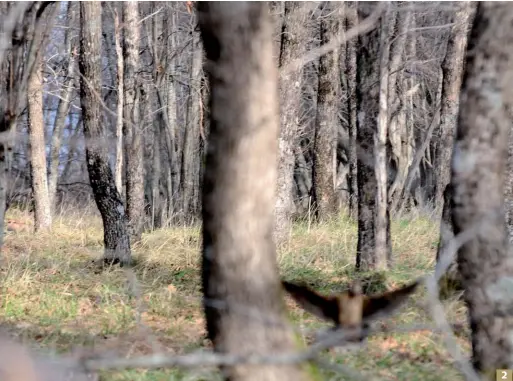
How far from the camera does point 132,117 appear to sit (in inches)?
442

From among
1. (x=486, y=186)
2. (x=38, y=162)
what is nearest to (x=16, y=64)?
(x=486, y=186)

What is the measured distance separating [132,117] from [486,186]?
794 centimetres

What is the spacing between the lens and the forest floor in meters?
5.01

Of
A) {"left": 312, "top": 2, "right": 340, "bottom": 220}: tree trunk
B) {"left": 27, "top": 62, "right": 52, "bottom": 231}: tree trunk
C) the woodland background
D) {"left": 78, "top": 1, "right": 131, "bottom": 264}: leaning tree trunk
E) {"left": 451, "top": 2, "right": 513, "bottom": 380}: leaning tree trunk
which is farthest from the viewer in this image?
{"left": 312, "top": 2, "right": 340, "bottom": 220}: tree trunk

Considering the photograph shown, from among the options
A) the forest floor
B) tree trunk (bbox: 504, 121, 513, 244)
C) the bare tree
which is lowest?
the forest floor

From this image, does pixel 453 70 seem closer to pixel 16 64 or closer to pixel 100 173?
pixel 100 173

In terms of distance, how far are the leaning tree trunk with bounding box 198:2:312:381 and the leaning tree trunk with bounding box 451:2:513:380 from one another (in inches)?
54.4

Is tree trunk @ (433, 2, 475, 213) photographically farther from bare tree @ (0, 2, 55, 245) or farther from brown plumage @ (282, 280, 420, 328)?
bare tree @ (0, 2, 55, 245)

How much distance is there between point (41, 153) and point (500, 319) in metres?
9.91

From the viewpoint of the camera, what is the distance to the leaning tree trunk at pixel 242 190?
129 inches

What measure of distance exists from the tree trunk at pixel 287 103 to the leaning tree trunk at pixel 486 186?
5.20m

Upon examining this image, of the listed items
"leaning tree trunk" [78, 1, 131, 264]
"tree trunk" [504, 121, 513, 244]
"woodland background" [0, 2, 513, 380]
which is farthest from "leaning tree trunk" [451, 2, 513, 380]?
"leaning tree trunk" [78, 1, 131, 264]

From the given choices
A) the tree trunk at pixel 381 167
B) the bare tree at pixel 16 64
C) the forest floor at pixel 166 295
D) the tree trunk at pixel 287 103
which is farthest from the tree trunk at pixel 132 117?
the bare tree at pixel 16 64

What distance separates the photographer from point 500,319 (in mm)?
4152
